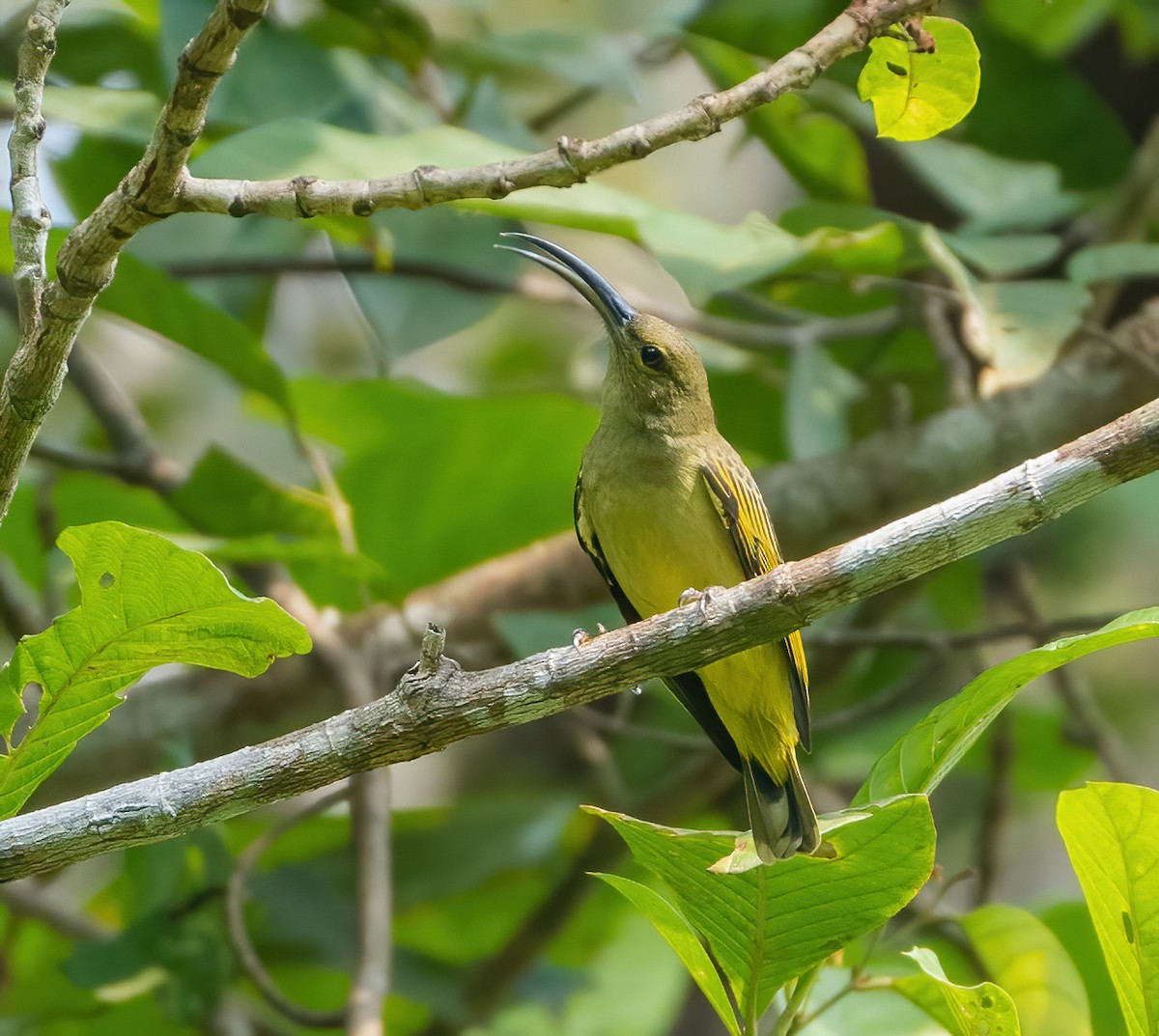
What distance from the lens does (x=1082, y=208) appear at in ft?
16.7

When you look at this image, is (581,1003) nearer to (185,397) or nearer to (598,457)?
(598,457)

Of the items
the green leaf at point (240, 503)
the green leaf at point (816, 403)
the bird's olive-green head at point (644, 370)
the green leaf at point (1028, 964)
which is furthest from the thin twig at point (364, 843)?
the green leaf at point (816, 403)

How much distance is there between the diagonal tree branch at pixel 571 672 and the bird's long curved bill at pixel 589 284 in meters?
1.90

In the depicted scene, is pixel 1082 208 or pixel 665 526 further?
pixel 1082 208

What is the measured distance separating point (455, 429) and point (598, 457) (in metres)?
0.78

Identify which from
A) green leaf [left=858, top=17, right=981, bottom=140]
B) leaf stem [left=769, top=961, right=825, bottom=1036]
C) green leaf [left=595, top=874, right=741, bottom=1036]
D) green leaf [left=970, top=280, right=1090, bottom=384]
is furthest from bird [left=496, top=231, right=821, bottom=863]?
green leaf [left=858, top=17, right=981, bottom=140]

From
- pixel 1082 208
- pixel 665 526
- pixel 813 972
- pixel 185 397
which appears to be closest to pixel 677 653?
pixel 813 972

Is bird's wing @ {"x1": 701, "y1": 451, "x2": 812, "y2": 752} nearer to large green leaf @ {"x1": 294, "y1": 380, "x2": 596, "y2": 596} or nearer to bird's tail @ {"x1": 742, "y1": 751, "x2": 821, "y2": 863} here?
bird's tail @ {"x1": 742, "y1": 751, "x2": 821, "y2": 863}

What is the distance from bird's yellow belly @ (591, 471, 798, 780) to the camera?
3.72 meters

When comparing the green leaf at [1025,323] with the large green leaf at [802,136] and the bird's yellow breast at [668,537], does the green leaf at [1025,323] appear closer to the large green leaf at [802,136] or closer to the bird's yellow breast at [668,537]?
the bird's yellow breast at [668,537]

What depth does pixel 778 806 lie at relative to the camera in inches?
150

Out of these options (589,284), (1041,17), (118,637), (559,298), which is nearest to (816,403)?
(589,284)

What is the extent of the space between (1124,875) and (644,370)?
2238mm

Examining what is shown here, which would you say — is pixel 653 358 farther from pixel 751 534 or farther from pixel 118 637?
pixel 118 637
